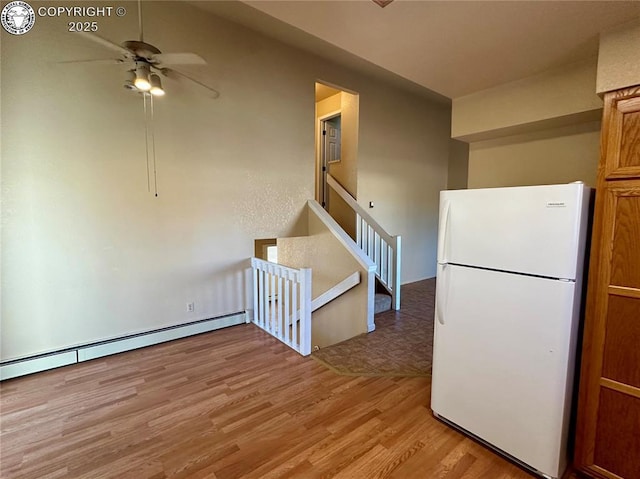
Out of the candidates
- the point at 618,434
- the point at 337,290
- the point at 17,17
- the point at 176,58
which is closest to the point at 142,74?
the point at 176,58

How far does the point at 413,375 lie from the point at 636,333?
1587 mm

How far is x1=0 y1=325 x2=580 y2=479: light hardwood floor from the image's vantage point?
1712 millimetres

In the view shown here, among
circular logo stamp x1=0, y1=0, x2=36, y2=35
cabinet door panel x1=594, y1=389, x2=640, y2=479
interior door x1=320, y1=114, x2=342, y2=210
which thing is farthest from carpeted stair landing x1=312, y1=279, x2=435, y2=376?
circular logo stamp x1=0, y1=0, x2=36, y2=35

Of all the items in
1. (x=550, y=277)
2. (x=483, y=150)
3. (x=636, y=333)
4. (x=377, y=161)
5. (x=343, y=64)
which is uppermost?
(x=343, y=64)

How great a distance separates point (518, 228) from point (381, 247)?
3.22 m

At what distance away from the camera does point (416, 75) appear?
7.54ft

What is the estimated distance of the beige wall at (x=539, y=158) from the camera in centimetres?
225

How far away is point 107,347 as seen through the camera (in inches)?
119

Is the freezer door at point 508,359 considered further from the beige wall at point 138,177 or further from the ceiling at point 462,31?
the beige wall at point 138,177

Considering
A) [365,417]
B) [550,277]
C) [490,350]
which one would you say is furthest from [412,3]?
[365,417]

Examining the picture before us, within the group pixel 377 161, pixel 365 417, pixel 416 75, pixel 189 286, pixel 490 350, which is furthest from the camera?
pixel 377 161

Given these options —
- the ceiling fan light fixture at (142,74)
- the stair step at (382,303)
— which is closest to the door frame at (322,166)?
the stair step at (382,303)

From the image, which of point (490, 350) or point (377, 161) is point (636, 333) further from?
point (377, 161)

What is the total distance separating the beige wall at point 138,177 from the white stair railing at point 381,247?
1069mm
